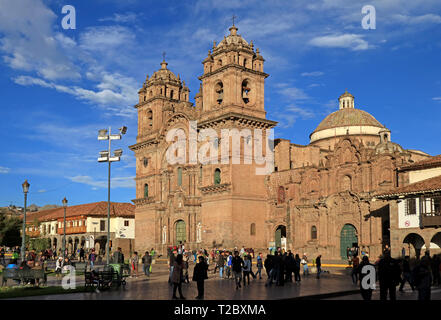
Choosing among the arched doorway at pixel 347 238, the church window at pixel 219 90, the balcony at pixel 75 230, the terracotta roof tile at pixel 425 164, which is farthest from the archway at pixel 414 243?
the balcony at pixel 75 230

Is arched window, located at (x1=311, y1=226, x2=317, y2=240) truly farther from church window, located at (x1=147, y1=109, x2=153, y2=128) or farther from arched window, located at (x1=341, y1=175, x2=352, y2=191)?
church window, located at (x1=147, y1=109, x2=153, y2=128)

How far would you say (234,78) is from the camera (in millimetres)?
49156

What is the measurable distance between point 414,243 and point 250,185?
1650cm

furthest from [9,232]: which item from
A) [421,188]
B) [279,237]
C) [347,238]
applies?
[421,188]

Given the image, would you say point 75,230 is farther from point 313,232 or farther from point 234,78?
point 313,232

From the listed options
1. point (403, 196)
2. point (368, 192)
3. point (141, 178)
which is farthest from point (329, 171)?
point (141, 178)

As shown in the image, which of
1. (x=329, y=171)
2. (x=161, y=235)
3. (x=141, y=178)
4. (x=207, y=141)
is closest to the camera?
(x=329, y=171)

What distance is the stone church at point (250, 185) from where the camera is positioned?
43.9m

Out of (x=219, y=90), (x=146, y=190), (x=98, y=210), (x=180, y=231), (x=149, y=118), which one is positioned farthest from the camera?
(x=98, y=210)

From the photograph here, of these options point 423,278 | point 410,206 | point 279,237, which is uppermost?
point 410,206

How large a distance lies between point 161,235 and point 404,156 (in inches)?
1056

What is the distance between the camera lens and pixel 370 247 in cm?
4156

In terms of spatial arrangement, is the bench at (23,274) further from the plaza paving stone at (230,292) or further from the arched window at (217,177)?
the arched window at (217,177)

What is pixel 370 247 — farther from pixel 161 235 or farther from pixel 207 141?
pixel 161 235
